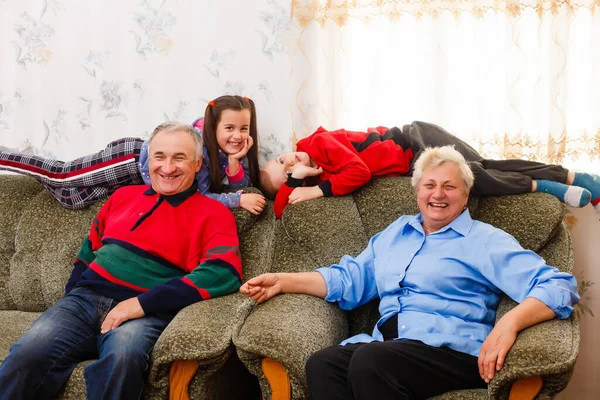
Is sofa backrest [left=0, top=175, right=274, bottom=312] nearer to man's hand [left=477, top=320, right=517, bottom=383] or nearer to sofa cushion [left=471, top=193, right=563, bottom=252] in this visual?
sofa cushion [left=471, top=193, right=563, bottom=252]

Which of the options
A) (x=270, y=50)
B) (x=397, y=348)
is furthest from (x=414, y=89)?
(x=397, y=348)

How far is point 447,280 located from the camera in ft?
6.47

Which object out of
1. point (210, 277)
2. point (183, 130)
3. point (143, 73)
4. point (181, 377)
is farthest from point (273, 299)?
point (143, 73)

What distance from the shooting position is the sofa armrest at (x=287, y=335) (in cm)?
181

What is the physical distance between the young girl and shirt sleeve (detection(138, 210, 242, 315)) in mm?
261

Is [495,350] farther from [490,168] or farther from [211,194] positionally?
[211,194]

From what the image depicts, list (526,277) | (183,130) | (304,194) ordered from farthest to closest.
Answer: (304,194) < (183,130) < (526,277)

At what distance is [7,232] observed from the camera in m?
2.68

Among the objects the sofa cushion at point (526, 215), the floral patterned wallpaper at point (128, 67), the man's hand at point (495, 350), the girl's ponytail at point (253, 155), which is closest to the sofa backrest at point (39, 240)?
the girl's ponytail at point (253, 155)

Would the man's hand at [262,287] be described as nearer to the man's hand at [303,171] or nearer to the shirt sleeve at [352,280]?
the shirt sleeve at [352,280]

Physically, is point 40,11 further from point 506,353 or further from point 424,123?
point 506,353

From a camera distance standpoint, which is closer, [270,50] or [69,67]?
[270,50]

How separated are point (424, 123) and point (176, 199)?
3.21 feet

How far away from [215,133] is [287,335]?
1051 millimetres
